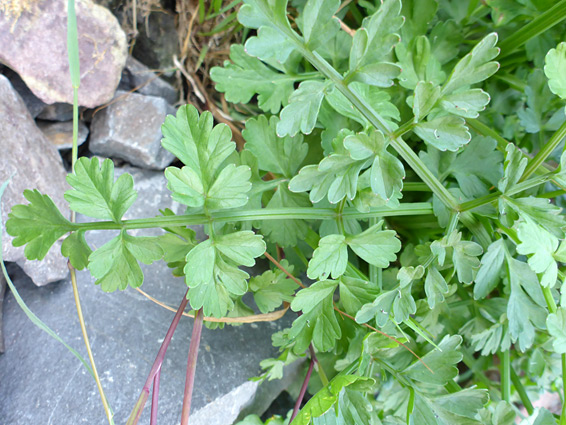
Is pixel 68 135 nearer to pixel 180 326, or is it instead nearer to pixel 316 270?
pixel 180 326

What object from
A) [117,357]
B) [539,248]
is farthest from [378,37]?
[117,357]

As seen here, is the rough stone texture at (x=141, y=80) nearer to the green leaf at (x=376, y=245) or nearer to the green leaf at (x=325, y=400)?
the green leaf at (x=376, y=245)

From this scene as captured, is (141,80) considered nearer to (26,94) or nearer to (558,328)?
(26,94)

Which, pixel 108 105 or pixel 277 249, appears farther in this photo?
pixel 108 105

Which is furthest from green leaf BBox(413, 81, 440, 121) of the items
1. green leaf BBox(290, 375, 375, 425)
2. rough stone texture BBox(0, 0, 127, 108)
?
rough stone texture BBox(0, 0, 127, 108)

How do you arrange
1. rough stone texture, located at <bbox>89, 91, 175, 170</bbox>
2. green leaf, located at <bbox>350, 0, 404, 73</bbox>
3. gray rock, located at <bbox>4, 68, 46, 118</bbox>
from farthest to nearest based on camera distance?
rough stone texture, located at <bbox>89, 91, 175, 170</bbox> < gray rock, located at <bbox>4, 68, 46, 118</bbox> < green leaf, located at <bbox>350, 0, 404, 73</bbox>

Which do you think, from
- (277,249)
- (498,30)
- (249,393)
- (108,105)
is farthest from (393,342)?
(108,105)

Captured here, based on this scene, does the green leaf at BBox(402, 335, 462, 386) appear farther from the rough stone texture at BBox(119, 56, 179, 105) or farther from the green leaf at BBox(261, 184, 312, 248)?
the rough stone texture at BBox(119, 56, 179, 105)
